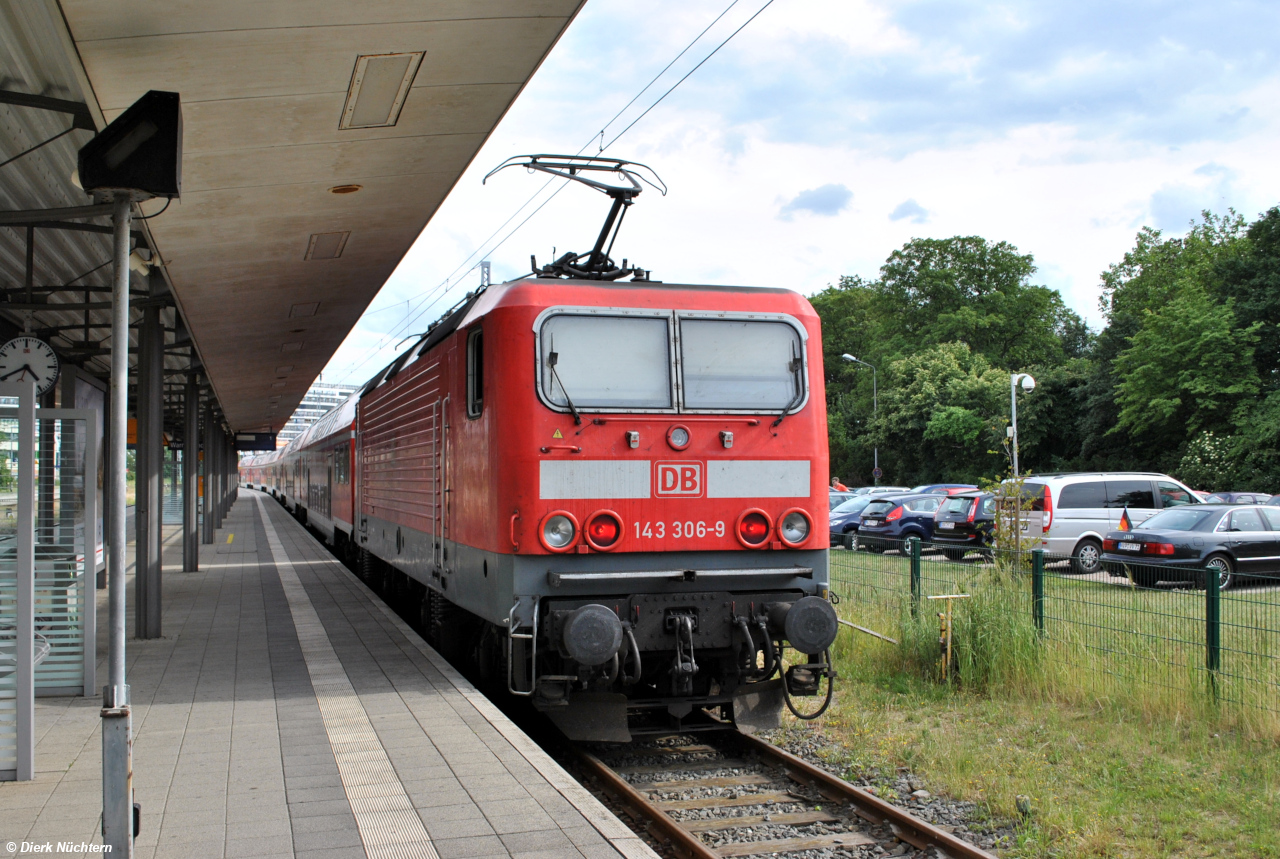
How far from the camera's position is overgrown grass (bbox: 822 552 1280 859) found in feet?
18.5

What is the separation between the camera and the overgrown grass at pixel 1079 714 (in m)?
5.62

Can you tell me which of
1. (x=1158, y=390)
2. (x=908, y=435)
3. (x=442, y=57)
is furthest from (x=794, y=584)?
(x=908, y=435)

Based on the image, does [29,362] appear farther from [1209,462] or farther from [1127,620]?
[1209,462]

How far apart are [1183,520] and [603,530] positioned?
1281 cm

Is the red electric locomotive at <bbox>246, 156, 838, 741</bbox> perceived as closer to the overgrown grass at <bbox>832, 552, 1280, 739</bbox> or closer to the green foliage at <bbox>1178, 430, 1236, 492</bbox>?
the overgrown grass at <bbox>832, 552, 1280, 739</bbox>

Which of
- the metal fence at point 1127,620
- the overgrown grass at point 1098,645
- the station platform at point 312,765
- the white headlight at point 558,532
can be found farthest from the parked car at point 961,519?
the white headlight at point 558,532

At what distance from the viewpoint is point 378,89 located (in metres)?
6.01

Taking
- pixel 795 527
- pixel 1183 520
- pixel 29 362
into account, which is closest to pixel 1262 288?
pixel 1183 520

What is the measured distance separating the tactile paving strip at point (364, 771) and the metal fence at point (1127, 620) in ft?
15.8

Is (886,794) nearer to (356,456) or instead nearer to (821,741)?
(821,741)

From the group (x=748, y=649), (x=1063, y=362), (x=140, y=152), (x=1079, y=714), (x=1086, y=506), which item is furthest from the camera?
(x=1063, y=362)

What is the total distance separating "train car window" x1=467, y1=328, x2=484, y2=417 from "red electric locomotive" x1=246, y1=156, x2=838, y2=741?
0.01 metres

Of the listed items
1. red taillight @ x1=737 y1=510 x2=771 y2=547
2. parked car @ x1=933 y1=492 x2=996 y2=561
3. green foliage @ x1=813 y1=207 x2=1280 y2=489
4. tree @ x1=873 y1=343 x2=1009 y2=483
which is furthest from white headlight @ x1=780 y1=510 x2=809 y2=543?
tree @ x1=873 y1=343 x2=1009 y2=483

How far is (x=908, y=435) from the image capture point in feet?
170
